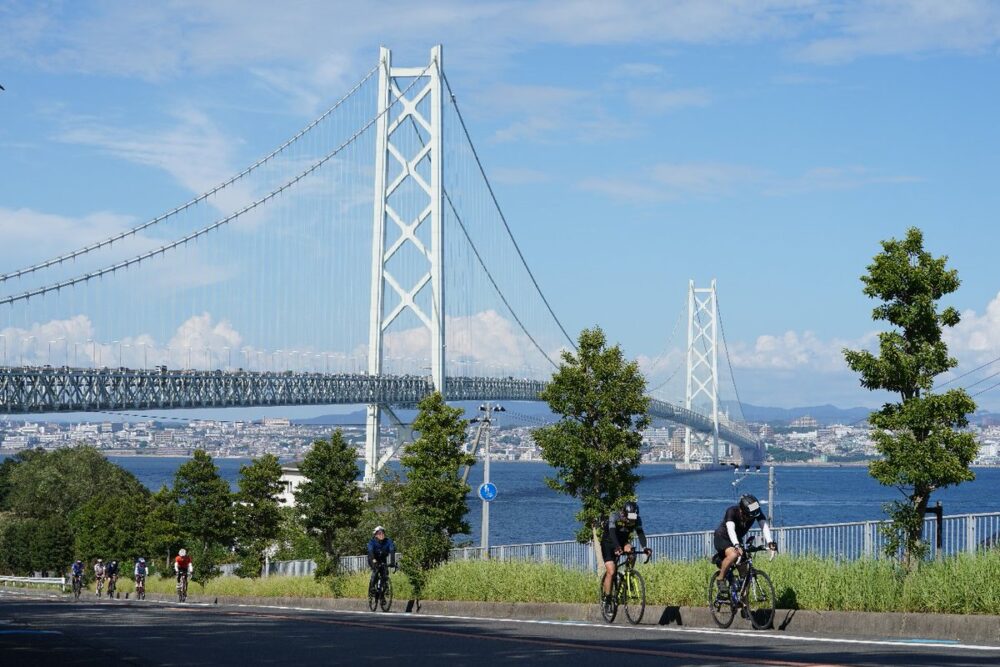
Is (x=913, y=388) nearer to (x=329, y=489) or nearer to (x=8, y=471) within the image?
(x=329, y=489)

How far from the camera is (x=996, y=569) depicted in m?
13.4

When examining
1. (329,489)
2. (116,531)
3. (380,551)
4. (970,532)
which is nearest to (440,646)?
(970,532)

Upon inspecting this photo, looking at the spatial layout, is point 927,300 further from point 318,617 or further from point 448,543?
point 448,543

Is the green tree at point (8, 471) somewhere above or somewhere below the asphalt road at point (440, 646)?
above

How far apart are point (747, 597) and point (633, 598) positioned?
2161 millimetres

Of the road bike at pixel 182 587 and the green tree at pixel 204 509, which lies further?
the green tree at pixel 204 509

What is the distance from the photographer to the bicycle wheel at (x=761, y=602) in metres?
14.0

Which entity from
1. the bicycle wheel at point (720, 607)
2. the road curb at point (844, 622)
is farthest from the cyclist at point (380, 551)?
the bicycle wheel at point (720, 607)


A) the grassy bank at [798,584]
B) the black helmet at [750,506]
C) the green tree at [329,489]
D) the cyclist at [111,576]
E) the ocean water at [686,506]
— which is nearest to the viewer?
the grassy bank at [798,584]

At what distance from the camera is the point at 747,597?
46.7 ft

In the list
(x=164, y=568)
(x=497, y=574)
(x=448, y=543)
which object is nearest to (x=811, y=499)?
(x=164, y=568)

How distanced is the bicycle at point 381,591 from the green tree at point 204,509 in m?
45.9

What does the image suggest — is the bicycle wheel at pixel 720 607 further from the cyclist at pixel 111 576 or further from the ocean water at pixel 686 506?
the ocean water at pixel 686 506

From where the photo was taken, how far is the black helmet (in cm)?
1431
